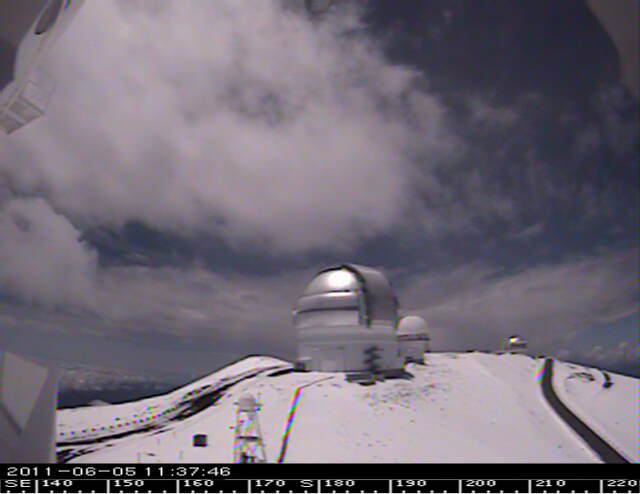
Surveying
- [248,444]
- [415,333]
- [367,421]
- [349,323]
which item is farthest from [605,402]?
[248,444]

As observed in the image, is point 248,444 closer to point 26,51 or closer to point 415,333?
point 26,51

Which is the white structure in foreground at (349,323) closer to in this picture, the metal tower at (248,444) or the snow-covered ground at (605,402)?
the snow-covered ground at (605,402)

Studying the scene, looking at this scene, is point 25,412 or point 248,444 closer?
point 25,412

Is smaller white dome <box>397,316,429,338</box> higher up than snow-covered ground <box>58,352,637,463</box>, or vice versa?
smaller white dome <box>397,316,429,338</box>

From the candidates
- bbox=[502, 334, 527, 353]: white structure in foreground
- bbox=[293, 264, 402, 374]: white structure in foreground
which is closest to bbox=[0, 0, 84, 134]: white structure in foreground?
bbox=[293, 264, 402, 374]: white structure in foreground

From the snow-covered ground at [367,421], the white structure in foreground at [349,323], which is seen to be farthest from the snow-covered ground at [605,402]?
the white structure in foreground at [349,323]

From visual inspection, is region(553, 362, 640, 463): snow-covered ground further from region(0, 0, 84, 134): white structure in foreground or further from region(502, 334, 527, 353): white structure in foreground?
region(0, 0, 84, 134): white structure in foreground
